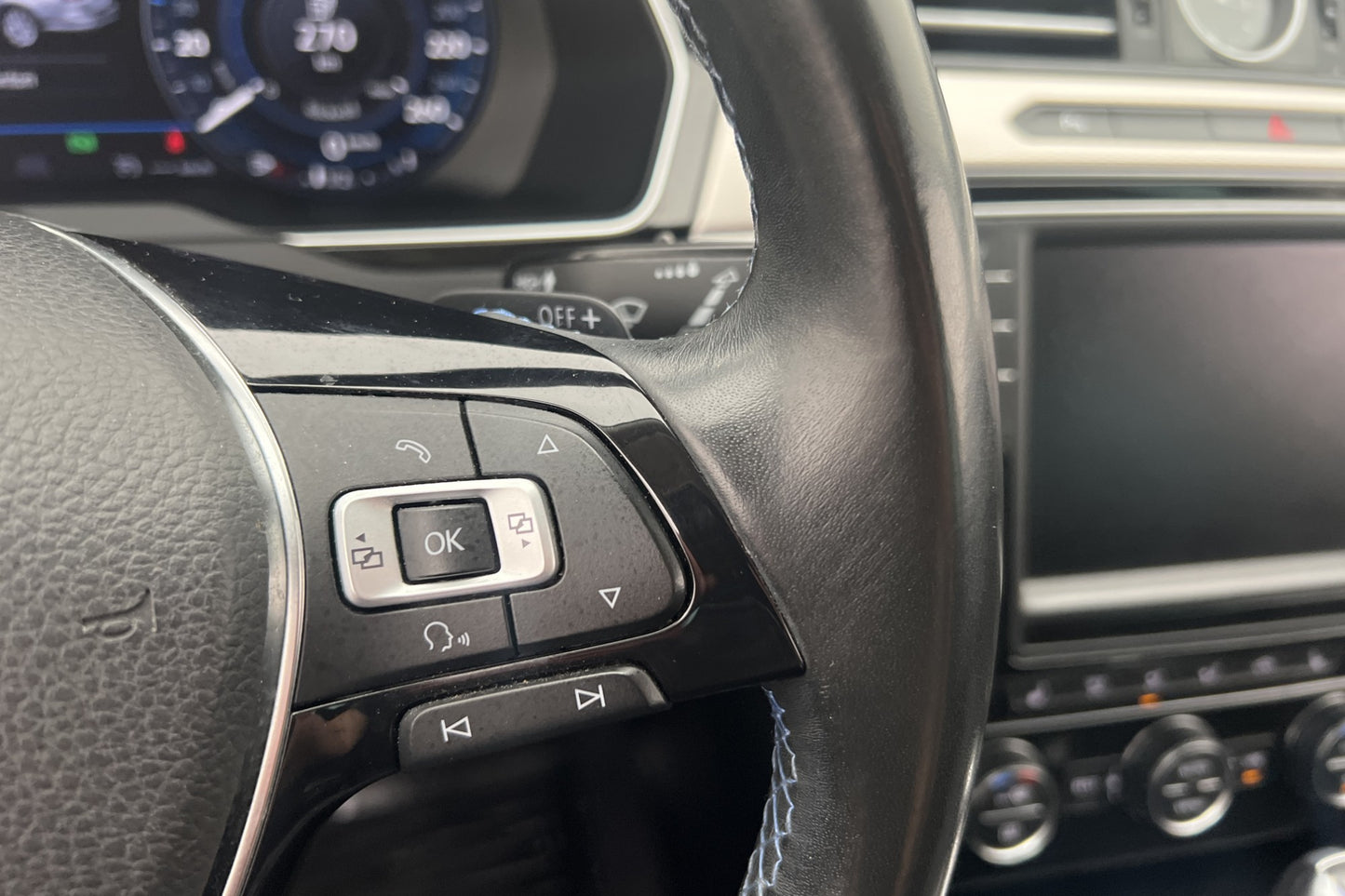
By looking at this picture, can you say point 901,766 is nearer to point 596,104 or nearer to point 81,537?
point 81,537

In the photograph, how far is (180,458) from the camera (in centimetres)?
35

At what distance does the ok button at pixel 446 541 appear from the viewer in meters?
0.37

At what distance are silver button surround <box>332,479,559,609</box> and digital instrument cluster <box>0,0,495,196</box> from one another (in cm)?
37

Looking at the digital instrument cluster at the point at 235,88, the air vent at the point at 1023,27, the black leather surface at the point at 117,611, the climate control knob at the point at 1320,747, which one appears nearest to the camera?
the black leather surface at the point at 117,611

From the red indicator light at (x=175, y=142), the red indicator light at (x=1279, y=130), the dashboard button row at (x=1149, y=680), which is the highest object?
the red indicator light at (x=175, y=142)

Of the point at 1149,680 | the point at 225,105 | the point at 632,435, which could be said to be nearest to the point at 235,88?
the point at 225,105

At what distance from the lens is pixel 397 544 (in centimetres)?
37

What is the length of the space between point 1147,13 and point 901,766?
2.24 ft

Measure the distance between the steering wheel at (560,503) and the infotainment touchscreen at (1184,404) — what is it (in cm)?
44

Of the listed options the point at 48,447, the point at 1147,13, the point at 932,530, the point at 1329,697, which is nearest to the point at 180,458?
the point at 48,447

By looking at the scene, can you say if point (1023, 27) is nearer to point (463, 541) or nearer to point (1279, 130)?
point (1279, 130)

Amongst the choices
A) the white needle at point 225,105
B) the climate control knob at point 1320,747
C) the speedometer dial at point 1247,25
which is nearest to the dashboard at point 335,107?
the white needle at point 225,105

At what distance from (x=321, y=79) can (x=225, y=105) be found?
0.20ft

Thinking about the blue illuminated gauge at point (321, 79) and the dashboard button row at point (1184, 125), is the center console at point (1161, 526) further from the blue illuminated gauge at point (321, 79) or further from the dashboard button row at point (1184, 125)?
the blue illuminated gauge at point (321, 79)
